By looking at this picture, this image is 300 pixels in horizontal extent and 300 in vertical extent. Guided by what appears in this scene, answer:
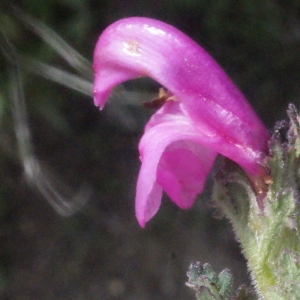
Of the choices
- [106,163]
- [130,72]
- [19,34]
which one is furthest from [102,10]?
[130,72]

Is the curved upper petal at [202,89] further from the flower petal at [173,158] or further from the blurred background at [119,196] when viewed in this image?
the blurred background at [119,196]

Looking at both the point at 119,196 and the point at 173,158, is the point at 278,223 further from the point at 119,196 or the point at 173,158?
the point at 119,196

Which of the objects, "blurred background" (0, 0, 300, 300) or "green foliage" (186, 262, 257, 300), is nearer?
"green foliage" (186, 262, 257, 300)

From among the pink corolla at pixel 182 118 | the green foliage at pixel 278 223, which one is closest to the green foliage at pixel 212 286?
the green foliage at pixel 278 223

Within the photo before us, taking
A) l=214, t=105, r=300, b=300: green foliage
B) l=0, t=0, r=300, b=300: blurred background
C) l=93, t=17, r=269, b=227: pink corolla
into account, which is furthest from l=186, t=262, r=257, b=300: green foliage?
l=0, t=0, r=300, b=300: blurred background

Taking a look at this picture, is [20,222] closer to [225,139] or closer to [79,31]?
[79,31]

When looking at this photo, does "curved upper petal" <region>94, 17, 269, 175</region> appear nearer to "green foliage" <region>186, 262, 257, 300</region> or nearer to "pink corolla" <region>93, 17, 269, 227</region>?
"pink corolla" <region>93, 17, 269, 227</region>
